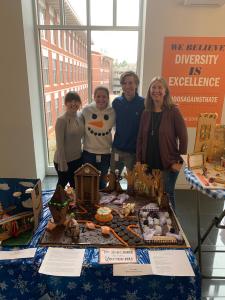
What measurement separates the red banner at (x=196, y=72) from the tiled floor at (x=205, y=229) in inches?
42.2

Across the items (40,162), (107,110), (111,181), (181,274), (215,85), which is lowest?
(40,162)

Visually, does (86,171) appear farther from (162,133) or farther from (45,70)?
(45,70)

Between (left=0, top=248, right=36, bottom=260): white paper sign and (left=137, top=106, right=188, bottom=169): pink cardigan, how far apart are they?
3.76 feet

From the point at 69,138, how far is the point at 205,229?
5.37 ft

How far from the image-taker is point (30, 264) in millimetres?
1162

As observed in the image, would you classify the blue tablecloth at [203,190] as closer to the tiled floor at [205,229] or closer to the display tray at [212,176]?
the display tray at [212,176]

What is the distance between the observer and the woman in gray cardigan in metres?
2.06

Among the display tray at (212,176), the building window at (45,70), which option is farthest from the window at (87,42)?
the display tray at (212,176)

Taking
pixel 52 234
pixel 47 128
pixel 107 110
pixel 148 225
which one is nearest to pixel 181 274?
pixel 148 225

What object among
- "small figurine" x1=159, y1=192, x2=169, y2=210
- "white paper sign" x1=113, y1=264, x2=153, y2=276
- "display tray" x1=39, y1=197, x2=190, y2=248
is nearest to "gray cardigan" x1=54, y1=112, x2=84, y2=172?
"display tray" x1=39, y1=197, x2=190, y2=248

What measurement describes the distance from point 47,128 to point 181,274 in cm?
291

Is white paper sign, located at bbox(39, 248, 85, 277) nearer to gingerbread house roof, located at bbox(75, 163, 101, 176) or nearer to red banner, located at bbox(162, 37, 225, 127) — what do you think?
gingerbread house roof, located at bbox(75, 163, 101, 176)

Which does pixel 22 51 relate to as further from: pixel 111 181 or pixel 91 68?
pixel 111 181

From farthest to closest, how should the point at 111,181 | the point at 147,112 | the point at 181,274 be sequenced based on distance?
1. the point at 147,112
2. the point at 111,181
3. the point at 181,274
